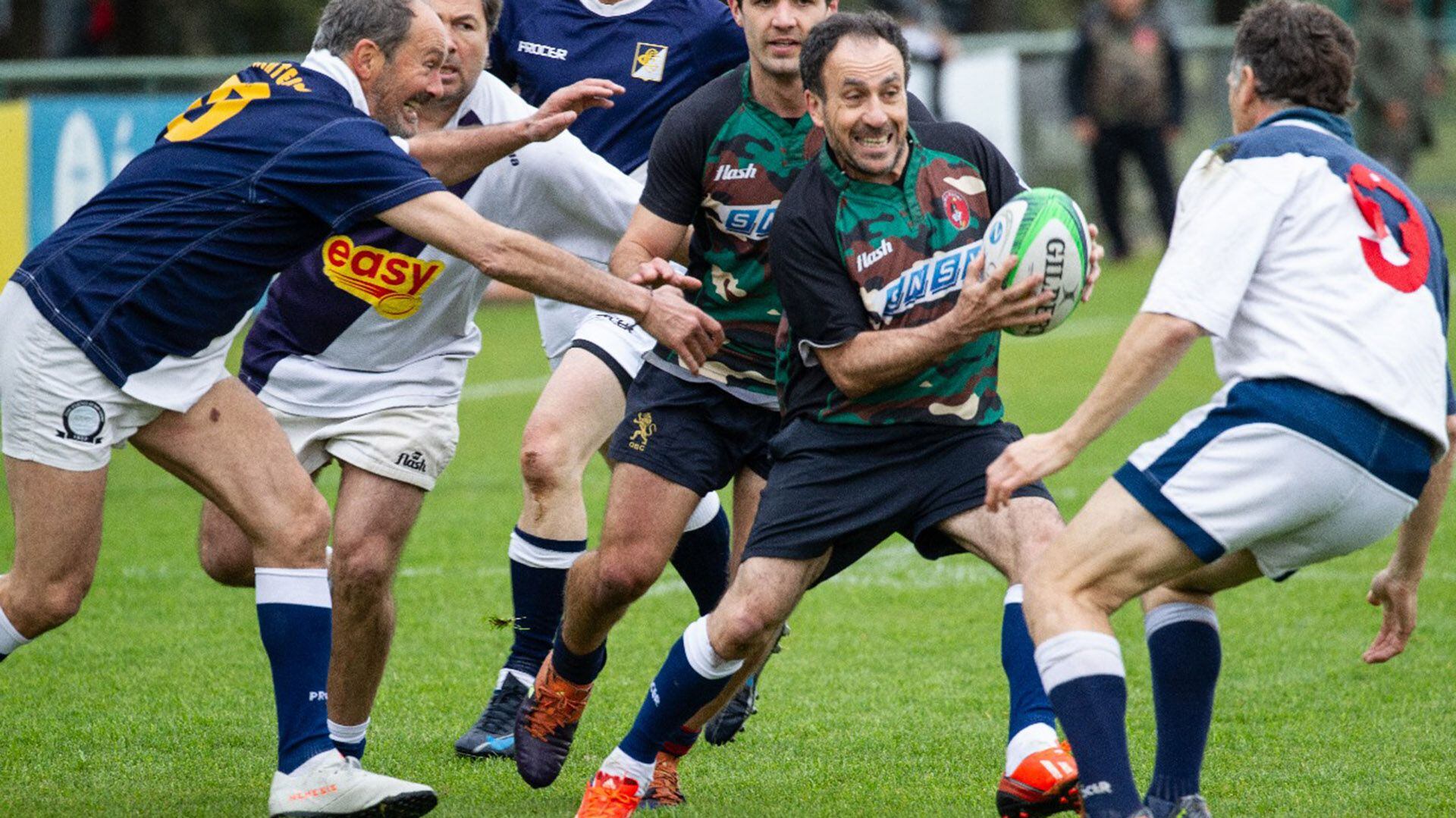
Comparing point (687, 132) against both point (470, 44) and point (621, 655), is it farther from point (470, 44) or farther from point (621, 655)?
point (621, 655)

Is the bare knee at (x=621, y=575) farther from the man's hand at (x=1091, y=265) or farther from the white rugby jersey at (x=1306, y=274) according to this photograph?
the white rugby jersey at (x=1306, y=274)

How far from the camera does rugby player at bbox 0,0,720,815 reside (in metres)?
4.47

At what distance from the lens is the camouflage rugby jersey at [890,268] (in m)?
4.54

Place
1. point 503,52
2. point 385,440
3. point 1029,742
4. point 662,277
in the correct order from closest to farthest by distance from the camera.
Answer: point 1029,742, point 662,277, point 385,440, point 503,52

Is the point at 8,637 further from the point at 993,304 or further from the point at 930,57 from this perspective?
the point at 930,57

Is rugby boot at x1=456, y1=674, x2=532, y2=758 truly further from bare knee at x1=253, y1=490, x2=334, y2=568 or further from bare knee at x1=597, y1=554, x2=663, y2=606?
bare knee at x1=253, y1=490, x2=334, y2=568

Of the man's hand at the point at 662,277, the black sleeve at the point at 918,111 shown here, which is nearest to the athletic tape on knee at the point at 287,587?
the man's hand at the point at 662,277

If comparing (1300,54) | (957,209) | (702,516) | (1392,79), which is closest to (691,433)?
(702,516)

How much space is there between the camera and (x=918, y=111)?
4984 millimetres

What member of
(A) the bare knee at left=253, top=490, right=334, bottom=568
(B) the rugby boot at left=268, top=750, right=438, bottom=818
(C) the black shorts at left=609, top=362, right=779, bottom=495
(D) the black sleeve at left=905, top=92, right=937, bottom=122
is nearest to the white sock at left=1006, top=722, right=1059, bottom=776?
(C) the black shorts at left=609, top=362, right=779, bottom=495

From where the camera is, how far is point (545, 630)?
590cm

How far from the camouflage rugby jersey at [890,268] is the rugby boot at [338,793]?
1.42m

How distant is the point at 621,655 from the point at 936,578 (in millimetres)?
1788

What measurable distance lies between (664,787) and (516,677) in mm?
950
